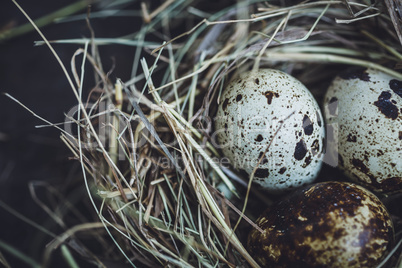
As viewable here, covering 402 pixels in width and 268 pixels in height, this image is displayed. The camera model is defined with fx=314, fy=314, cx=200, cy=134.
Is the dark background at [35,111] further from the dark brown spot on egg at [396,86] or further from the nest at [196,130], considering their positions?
the dark brown spot on egg at [396,86]

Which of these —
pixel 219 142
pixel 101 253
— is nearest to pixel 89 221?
pixel 101 253

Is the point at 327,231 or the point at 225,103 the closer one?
the point at 327,231

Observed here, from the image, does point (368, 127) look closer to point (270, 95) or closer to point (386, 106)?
point (386, 106)

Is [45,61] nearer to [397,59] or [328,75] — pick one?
[328,75]

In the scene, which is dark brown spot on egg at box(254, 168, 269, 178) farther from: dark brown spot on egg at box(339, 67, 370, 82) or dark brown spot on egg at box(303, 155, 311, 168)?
dark brown spot on egg at box(339, 67, 370, 82)

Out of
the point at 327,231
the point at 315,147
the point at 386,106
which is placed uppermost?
the point at 386,106

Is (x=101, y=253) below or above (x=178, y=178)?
below

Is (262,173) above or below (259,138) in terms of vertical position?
below

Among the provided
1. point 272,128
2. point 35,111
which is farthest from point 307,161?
point 35,111
